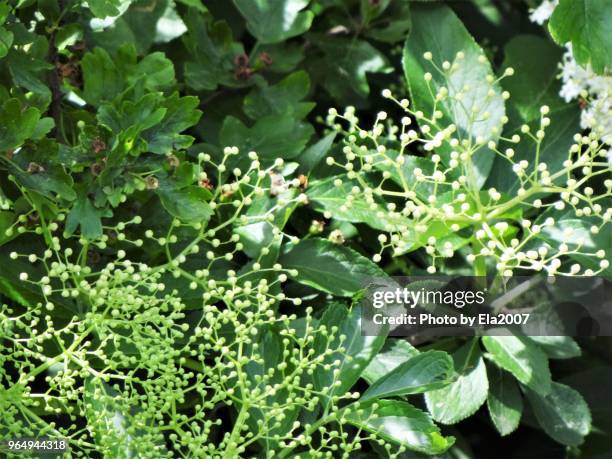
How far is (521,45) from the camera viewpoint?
53.1 inches

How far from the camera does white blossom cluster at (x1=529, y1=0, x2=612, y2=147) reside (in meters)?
1.09

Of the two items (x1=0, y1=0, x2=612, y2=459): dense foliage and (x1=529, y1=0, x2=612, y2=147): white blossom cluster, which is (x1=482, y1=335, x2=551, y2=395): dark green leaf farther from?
(x1=529, y1=0, x2=612, y2=147): white blossom cluster

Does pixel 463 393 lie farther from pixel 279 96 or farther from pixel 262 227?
pixel 279 96

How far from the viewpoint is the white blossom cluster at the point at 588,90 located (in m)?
1.09

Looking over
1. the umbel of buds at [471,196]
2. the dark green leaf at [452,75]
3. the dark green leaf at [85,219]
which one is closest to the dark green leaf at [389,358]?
the umbel of buds at [471,196]

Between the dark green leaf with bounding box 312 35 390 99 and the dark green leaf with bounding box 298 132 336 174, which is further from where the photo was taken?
the dark green leaf with bounding box 312 35 390 99

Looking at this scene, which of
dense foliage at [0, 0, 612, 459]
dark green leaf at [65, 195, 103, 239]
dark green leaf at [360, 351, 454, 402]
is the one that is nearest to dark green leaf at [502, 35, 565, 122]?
dense foliage at [0, 0, 612, 459]

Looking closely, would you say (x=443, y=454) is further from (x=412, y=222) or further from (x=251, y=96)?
(x=251, y=96)

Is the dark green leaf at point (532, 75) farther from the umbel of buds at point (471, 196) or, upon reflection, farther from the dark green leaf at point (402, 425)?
→ the dark green leaf at point (402, 425)

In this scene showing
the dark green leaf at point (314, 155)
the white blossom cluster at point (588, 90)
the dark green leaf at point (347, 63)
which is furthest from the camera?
the dark green leaf at point (347, 63)

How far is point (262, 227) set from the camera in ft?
3.70

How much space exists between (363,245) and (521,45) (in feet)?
1.16

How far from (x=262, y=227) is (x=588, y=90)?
44 centimetres

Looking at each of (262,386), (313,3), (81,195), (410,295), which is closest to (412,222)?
(410,295)
